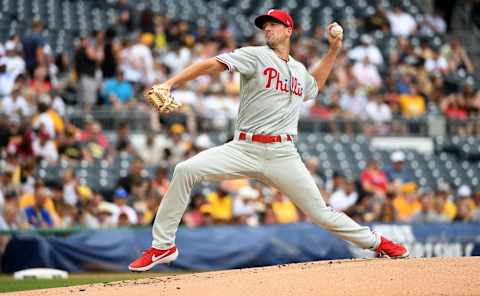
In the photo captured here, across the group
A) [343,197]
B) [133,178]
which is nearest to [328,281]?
[133,178]

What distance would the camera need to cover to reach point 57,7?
17938 millimetres

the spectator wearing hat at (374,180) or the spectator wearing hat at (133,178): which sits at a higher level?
the spectator wearing hat at (133,178)

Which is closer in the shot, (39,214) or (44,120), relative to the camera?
(39,214)

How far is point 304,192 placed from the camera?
761cm

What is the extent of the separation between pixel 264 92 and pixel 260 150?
41cm

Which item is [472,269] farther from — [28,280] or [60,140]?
[60,140]

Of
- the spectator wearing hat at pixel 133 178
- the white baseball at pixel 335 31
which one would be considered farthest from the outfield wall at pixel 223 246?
the white baseball at pixel 335 31

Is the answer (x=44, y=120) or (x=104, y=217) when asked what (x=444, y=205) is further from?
(x=44, y=120)

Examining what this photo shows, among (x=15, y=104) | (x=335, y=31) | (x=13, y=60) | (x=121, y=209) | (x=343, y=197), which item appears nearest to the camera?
(x=335, y=31)

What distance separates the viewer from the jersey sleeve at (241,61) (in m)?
7.38

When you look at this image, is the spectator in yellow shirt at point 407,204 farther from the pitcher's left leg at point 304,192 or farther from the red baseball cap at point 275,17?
the red baseball cap at point 275,17

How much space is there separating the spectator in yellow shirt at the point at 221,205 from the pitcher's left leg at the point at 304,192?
612 centimetres

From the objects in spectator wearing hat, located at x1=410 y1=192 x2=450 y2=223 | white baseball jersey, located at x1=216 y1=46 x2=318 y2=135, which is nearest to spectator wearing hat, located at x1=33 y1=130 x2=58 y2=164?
spectator wearing hat, located at x1=410 y1=192 x2=450 y2=223

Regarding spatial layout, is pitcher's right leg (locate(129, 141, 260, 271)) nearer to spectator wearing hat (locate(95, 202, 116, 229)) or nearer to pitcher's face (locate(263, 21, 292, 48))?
pitcher's face (locate(263, 21, 292, 48))
